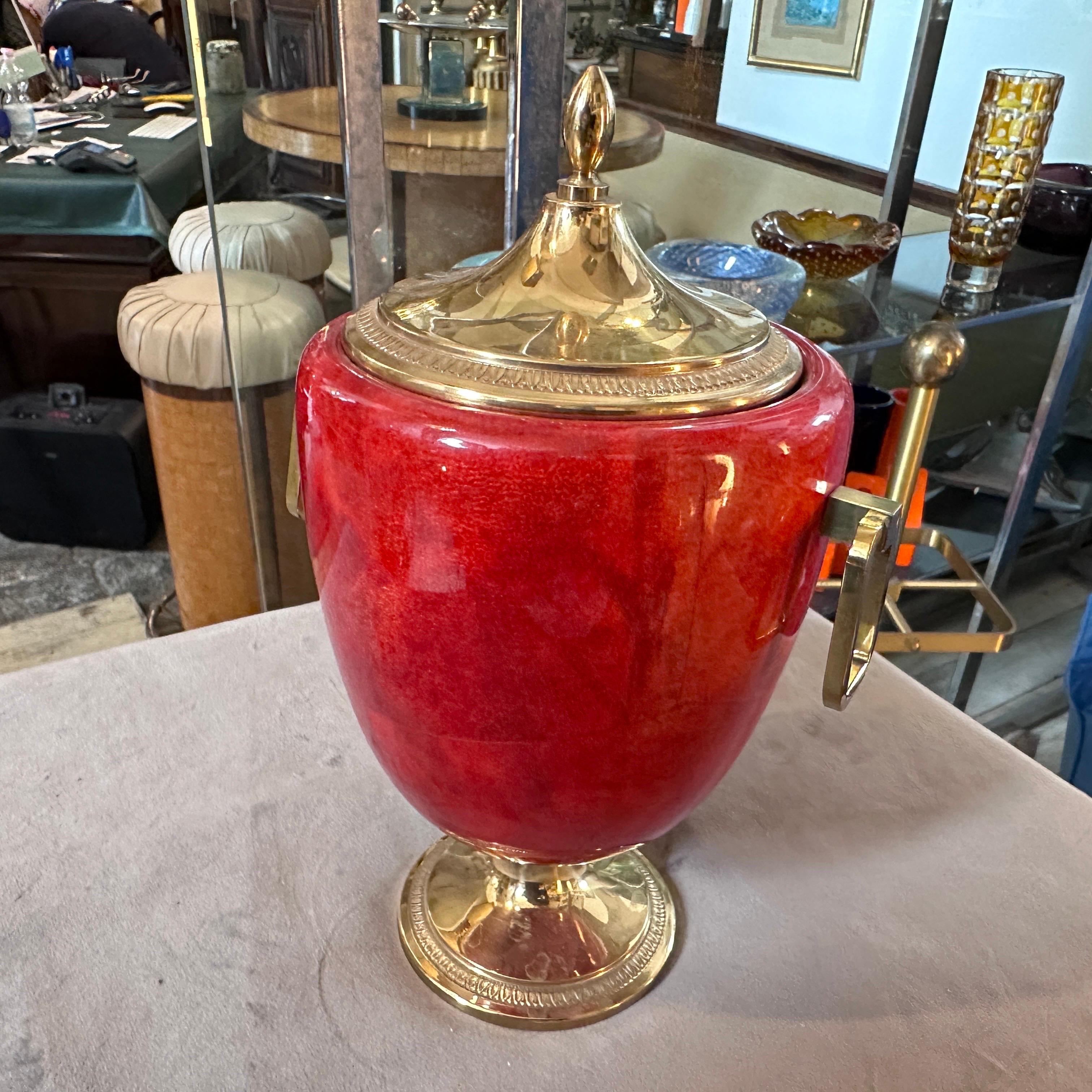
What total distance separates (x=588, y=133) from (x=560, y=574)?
229 millimetres

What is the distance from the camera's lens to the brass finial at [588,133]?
0.47 meters

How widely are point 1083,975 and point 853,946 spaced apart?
0.15 m

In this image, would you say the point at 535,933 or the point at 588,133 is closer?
the point at 588,133

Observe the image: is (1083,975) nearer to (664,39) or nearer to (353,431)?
(353,431)

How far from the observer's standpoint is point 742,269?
110cm

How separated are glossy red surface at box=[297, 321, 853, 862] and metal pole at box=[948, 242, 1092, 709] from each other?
44.4 inches

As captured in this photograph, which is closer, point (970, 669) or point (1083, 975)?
point (1083, 975)

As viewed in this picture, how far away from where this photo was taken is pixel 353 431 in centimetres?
46

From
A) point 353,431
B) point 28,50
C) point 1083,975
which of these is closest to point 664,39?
point 353,431

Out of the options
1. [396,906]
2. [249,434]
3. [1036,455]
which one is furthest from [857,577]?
[1036,455]

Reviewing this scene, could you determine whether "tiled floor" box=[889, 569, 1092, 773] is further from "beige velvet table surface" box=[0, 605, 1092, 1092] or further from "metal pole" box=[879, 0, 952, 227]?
"beige velvet table surface" box=[0, 605, 1092, 1092]

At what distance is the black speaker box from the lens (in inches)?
80.1

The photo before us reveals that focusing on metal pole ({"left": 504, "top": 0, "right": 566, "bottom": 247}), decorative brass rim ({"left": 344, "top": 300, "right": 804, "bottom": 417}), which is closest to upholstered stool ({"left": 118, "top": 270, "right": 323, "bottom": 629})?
metal pole ({"left": 504, "top": 0, "right": 566, "bottom": 247})

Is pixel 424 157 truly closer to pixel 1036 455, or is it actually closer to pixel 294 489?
pixel 294 489
